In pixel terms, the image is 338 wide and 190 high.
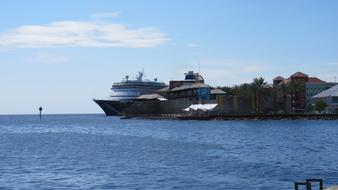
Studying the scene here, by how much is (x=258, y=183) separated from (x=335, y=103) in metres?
121

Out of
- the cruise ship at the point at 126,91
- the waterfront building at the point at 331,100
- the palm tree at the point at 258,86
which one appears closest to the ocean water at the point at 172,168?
the palm tree at the point at 258,86

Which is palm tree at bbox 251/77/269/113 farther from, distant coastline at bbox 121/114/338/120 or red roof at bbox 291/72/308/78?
red roof at bbox 291/72/308/78

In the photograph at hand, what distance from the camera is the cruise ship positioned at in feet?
602

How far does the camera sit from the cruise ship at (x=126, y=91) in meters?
184

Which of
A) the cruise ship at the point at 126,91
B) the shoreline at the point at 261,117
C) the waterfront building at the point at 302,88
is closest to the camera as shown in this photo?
the shoreline at the point at 261,117

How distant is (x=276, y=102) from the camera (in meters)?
146

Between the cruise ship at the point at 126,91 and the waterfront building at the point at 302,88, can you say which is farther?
the cruise ship at the point at 126,91

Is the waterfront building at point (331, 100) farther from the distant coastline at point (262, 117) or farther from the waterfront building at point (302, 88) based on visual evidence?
the distant coastline at point (262, 117)

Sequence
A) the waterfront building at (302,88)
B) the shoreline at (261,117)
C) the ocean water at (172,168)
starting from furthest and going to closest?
the waterfront building at (302,88)
the shoreline at (261,117)
the ocean water at (172,168)

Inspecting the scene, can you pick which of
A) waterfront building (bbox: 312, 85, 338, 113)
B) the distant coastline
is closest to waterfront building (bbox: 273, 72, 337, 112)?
waterfront building (bbox: 312, 85, 338, 113)

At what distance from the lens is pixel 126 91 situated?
183625 millimetres

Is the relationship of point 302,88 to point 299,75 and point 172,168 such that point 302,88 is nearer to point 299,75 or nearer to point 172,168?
point 299,75

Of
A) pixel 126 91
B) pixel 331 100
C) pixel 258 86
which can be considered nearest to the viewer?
pixel 258 86

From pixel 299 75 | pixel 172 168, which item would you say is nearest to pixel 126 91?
pixel 299 75
